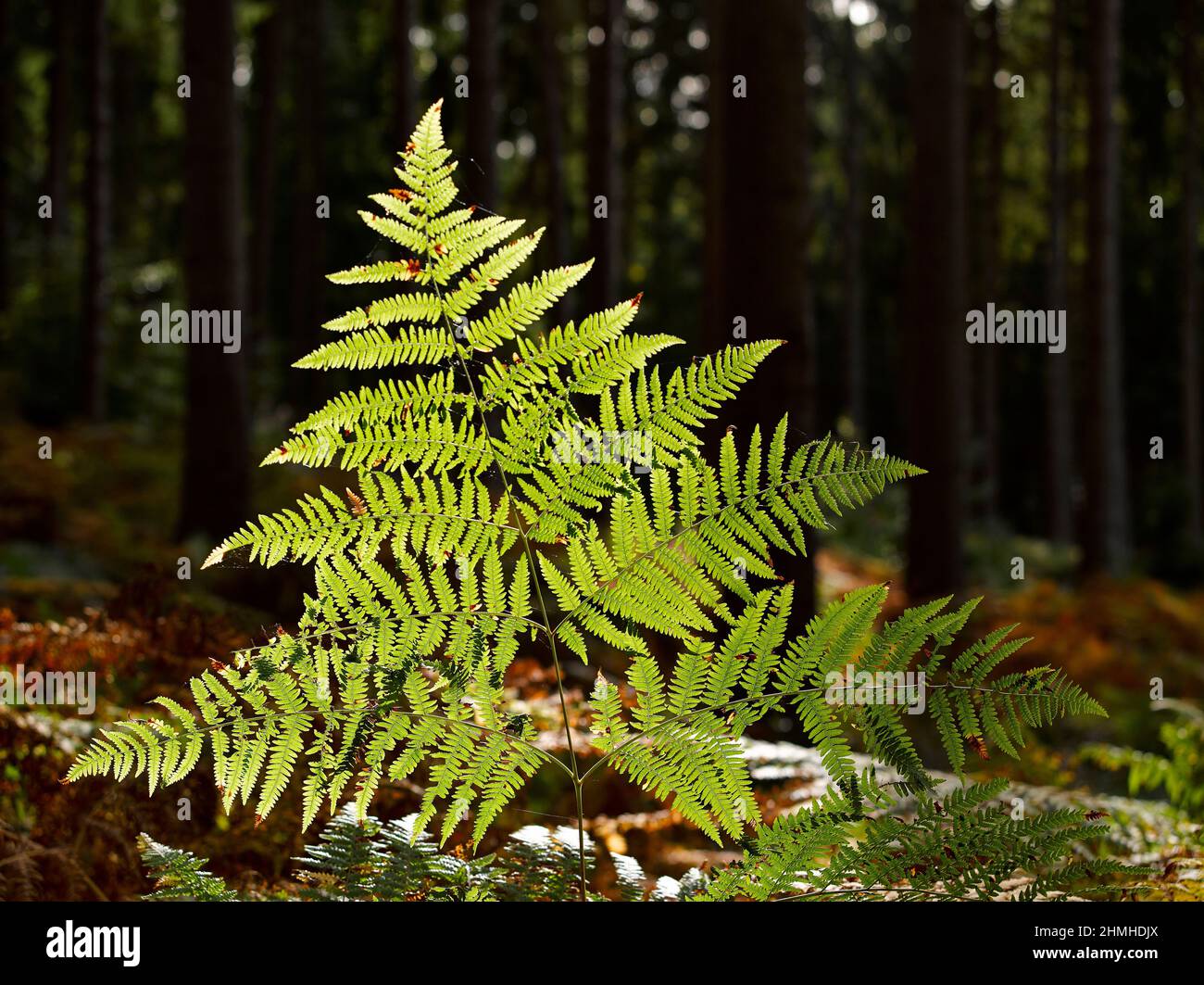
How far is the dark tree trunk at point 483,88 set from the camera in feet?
33.5

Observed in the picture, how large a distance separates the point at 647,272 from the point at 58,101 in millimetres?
13633

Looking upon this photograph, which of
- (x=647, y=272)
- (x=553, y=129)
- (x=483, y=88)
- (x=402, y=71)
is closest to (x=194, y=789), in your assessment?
(x=483, y=88)

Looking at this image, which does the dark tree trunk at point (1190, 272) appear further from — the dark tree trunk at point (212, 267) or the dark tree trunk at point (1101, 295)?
the dark tree trunk at point (212, 267)

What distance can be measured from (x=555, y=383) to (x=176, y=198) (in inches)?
1196

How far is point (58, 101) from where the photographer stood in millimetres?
18750

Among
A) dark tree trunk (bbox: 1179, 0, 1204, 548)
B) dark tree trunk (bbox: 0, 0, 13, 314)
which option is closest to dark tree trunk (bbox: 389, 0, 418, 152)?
dark tree trunk (bbox: 0, 0, 13, 314)

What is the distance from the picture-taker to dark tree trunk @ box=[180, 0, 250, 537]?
31.2ft

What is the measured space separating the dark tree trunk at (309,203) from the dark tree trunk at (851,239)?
373 inches

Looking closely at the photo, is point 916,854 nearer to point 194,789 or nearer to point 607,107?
point 194,789

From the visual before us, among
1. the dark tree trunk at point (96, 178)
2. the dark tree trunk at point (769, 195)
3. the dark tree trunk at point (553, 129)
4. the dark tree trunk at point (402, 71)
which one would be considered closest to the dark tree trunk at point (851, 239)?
the dark tree trunk at point (553, 129)

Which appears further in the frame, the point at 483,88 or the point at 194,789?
the point at 483,88

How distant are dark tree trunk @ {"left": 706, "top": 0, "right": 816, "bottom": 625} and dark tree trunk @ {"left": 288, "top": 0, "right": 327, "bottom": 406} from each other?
12647 mm
